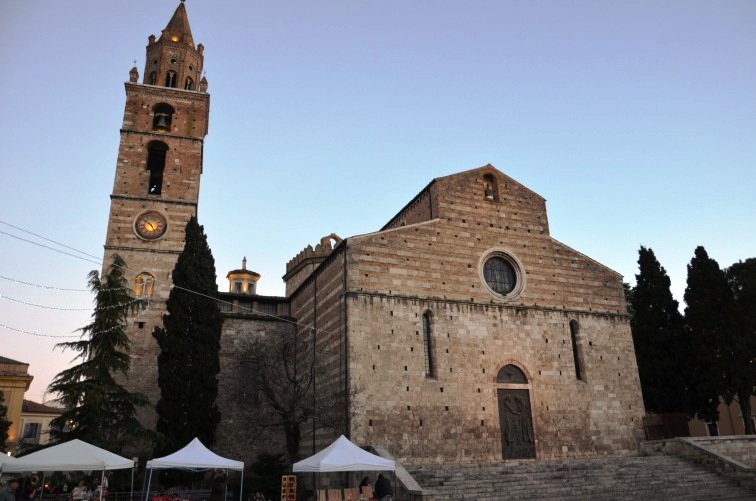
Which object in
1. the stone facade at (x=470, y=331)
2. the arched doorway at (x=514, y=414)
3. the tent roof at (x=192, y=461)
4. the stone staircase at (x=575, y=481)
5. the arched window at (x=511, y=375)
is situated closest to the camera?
the tent roof at (x=192, y=461)

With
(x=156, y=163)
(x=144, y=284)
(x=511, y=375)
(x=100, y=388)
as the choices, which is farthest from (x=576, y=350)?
(x=156, y=163)

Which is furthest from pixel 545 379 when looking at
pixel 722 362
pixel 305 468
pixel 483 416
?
pixel 305 468

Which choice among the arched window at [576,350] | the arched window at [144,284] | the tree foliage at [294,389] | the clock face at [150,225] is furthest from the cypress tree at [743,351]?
the clock face at [150,225]

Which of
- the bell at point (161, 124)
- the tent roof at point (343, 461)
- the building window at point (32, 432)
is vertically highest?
the bell at point (161, 124)

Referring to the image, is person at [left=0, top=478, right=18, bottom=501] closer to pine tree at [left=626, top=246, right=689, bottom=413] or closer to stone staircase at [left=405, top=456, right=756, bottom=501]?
stone staircase at [left=405, top=456, right=756, bottom=501]

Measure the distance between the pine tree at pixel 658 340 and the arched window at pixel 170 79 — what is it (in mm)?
24837

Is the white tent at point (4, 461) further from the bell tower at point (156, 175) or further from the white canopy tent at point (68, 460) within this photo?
the bell tower at point (156, 175)

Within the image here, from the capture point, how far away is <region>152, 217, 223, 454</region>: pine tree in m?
18.4

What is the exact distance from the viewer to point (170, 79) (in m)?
27.1

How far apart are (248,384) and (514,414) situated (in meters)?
11.2

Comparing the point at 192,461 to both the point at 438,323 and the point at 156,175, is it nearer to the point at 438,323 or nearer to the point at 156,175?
the point at 438,323

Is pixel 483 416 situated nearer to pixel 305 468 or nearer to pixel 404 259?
pixel 404 259

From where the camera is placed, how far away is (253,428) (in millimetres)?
22125

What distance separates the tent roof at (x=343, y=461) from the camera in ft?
38.4
